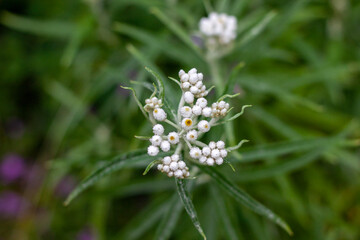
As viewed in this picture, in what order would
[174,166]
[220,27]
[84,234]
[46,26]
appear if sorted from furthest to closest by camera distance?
1. [84,234]
2. [46,26]
3. [220,27]
4. [174,166]

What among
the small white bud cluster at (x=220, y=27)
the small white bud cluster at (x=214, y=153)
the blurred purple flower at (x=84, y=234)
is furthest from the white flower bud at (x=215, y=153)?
the blurred purple flower at (x=84, y=234)

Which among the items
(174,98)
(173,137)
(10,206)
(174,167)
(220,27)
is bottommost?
(174,167)

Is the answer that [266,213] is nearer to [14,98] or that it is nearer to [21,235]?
[21,235]

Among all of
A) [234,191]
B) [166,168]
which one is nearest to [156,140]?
[166,168]

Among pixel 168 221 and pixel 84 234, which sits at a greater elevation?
pixel 84 234

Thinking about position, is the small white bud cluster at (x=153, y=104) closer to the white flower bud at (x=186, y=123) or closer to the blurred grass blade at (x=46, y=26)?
the white flower bud at (x=186, y=123)

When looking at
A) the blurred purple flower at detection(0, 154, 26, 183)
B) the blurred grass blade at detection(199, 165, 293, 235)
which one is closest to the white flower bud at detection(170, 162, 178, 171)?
the blurred grass blade at detection(199, 165, 293, 235)

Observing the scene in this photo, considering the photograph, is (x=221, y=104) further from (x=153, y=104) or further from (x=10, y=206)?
(x=10, y=206)

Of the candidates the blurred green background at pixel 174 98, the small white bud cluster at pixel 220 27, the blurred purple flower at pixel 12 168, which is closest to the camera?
the small white bud cluster at pixel 220 27
